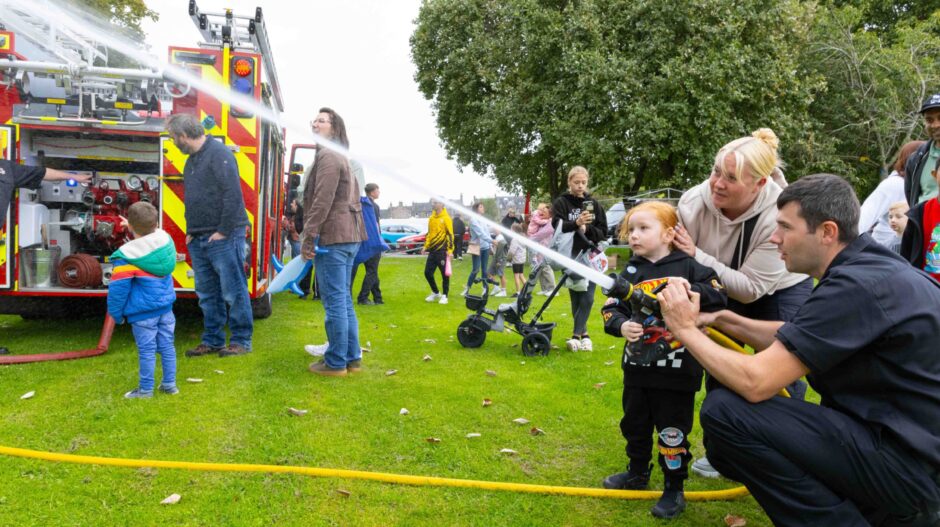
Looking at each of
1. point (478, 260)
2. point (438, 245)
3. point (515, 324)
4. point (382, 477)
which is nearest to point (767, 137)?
point (382, 477)

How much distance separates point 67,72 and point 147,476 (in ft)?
14.6

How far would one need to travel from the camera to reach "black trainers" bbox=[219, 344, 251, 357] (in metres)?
6.50

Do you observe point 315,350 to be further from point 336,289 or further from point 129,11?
point 129,11

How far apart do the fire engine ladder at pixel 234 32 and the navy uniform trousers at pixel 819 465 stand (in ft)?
19.5

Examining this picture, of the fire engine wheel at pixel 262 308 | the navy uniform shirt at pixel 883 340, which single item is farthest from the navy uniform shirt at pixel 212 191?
the navy uniform shirt at pixel 883 340

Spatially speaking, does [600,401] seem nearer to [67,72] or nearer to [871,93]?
[67,72]

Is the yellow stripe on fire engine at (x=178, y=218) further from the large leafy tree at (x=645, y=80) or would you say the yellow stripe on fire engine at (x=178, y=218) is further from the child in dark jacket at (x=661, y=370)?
the large leafy tree at (x=645, y=80)

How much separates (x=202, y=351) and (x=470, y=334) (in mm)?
2885

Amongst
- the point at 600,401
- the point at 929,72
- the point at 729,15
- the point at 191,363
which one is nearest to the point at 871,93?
the point at 929,72

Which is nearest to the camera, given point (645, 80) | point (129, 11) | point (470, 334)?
point (470, 334)

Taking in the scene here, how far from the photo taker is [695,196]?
376cm

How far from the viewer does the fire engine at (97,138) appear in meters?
6.37

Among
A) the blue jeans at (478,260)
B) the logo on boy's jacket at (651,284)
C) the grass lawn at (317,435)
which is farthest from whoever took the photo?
the blue jeans at (478,260)

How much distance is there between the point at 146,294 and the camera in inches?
199
